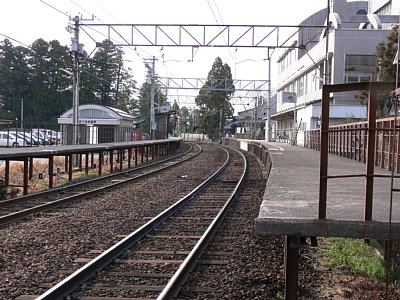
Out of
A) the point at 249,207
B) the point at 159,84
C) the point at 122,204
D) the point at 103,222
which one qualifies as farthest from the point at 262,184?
the point at 159,84

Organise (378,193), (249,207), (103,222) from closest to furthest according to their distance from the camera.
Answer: (378,193), (103,222), (249,207)

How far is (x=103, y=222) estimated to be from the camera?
10.2 meters

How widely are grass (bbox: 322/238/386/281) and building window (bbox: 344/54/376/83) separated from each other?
37.5 m

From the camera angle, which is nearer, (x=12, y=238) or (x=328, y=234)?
(x=328, y=234)

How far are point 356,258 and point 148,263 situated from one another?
2923 millimetres

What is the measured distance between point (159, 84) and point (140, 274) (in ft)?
167

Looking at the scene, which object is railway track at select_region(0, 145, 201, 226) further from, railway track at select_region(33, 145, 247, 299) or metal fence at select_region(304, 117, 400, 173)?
metal fence at select_region(304, 117, 400, 173)

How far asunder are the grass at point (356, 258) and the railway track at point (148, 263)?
6.38ft

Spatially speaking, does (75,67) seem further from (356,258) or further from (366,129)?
(366,129)

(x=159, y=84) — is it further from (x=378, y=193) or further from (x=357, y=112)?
(x=378, y=193)

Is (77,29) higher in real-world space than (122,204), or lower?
higher

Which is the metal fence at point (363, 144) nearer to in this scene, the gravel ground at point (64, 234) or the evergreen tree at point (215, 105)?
the gravel ground at point (64, 234)

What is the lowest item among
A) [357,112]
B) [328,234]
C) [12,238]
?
[12,238]

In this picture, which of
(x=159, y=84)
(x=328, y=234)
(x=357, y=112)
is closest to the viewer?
(x=328, y=234)
